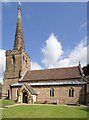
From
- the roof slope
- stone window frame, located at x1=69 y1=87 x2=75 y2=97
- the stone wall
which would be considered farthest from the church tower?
stone window frame, located at x1=69 y1=87 x2=75 y2=97

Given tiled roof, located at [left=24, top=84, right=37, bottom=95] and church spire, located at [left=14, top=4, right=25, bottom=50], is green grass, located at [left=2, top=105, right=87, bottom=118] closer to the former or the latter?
tiled roof, located at [left=24, top=84, right=37, bottom=95]

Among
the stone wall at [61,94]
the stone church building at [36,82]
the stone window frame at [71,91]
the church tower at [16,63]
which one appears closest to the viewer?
the stone wall at [61,94]

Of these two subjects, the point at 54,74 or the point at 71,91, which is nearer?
the point at 71,91

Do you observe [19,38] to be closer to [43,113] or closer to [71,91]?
[71,91]

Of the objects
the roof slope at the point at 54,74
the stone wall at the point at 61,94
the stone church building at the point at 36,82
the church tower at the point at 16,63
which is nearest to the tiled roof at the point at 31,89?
the stone church building at the point at 36,82

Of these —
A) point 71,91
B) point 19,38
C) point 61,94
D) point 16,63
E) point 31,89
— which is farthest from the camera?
point 19,38

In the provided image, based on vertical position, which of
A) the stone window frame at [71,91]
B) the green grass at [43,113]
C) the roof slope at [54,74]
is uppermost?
the roof slope at [54,74]

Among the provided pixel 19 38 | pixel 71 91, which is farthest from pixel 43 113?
pixel 19 38

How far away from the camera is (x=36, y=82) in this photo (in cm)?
4278

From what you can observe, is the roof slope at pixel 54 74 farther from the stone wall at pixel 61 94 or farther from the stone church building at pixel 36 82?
the stone wall at pixel 61 94

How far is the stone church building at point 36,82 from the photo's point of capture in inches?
1494

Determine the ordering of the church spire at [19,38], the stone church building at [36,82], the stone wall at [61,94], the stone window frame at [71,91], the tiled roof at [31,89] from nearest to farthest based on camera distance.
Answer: the stone wall at [61,94] → the stone window frame at [71,91] → the stone church building at [36,82] → the tiled roof at [31,89] → the church spire at [19,38]

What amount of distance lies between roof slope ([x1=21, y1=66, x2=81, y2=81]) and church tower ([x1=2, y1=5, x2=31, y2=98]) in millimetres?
2425

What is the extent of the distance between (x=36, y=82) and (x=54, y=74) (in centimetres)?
480
